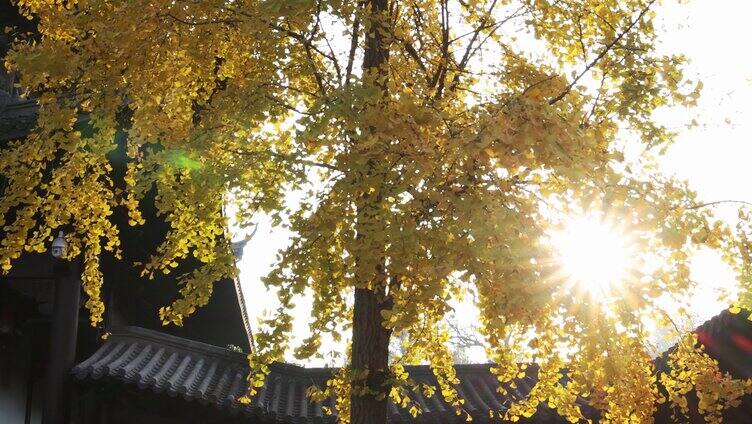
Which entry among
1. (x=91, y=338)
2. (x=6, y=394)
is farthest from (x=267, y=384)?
(x=6, y=394)

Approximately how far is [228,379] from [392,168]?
638cm

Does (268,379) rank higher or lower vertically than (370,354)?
higher

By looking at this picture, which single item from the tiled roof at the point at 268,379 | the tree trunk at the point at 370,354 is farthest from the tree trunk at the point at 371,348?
the tiled roof at the point at 268,379

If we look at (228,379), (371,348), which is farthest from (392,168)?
(228,379)

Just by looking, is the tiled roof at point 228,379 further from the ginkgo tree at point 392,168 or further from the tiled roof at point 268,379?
the ginkgo tree at point 392,168

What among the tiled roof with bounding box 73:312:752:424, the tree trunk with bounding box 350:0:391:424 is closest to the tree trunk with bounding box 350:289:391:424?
the tree trunk with bounding box 350:0:391:424

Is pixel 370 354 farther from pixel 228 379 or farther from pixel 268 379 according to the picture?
pixel 268 379

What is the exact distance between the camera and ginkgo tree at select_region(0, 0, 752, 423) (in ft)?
13.1

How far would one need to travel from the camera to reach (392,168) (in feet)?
13.8

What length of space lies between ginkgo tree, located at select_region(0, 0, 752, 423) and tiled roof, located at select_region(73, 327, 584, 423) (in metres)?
2.45

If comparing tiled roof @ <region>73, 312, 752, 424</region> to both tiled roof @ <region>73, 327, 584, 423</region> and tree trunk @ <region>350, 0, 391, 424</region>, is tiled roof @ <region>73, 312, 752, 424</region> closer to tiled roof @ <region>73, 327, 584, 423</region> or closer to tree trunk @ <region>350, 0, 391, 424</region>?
tiled roof @ <region>73, 327, 584, 423</region>

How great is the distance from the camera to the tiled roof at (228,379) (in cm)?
870

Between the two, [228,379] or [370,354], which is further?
[228,379]

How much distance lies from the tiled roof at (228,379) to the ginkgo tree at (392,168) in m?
2.45
